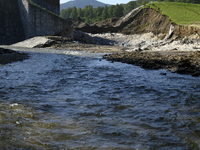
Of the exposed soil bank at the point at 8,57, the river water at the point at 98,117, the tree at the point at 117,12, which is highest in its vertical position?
the tree at the point at 117,12

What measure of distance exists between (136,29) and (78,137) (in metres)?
49.6

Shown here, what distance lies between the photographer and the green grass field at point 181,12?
39206 millimetres

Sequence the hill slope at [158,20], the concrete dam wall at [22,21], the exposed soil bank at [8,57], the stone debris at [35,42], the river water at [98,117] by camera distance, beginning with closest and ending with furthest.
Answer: the river water at [98,117] < the exposed soil bank at [8,57] < the stone debris at [35,42] < the concrete dam wall at [22,21] < the hill slope at [158,20]

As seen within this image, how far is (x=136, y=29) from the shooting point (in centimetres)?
5066

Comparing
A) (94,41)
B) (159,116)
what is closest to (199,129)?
(159,116)

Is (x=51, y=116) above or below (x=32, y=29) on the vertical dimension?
below

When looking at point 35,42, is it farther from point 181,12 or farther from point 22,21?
point 181,12

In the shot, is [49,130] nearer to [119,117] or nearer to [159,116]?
[119,117]

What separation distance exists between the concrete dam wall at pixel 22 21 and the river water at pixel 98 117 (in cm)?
3159

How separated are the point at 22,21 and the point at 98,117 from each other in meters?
38.1

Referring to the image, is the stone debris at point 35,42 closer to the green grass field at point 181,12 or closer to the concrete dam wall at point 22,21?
the concrete dam wall at point 22,21

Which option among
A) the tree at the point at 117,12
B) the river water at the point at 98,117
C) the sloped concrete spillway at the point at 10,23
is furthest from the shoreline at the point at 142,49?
the tree at the point at 117,12

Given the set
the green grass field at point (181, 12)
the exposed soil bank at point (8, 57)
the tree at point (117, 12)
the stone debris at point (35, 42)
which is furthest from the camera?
the tree at point (117, 12)

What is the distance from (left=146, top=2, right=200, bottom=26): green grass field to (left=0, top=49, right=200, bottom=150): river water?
114 ft
